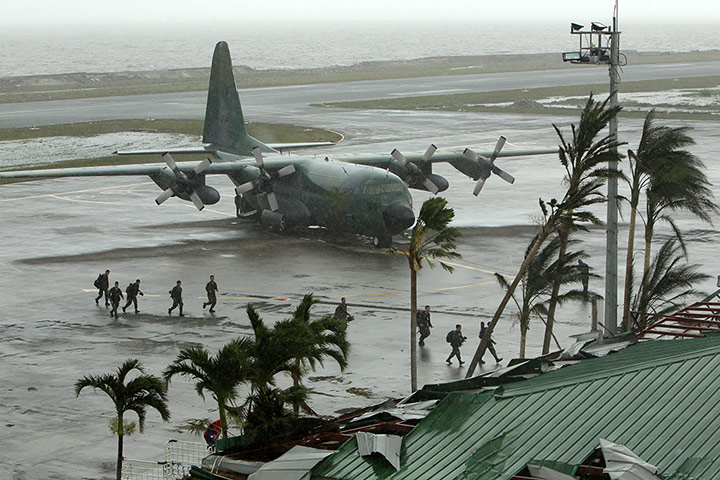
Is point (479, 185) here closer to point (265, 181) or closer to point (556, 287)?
point (265, 181)

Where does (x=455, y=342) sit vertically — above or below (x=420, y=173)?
below

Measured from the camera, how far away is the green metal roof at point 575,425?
16516 millimetres

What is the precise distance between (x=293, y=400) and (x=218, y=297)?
71.0ft

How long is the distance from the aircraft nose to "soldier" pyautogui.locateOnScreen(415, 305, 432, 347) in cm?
1255

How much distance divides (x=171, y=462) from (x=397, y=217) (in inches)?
1029

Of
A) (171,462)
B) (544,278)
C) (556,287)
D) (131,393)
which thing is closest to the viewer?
(131,393)

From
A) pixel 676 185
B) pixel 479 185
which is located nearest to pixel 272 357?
pixel 676 185

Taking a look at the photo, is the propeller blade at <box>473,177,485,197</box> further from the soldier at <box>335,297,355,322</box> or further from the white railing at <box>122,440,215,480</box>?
the white railing at <box>122,440,215,480</box>

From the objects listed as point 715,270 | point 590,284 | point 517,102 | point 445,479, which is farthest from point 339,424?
point 517,102

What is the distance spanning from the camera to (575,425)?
17547mm

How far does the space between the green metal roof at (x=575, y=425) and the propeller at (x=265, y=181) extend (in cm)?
3480

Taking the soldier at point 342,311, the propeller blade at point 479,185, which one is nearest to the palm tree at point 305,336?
the soldier at point 342,311

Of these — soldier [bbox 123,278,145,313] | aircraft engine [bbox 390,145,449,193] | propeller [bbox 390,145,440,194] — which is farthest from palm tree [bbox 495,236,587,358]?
propeller [bbox 390,145,440,194]

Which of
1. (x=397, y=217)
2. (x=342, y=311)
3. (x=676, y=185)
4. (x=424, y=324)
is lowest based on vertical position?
(x=424, y=324)
